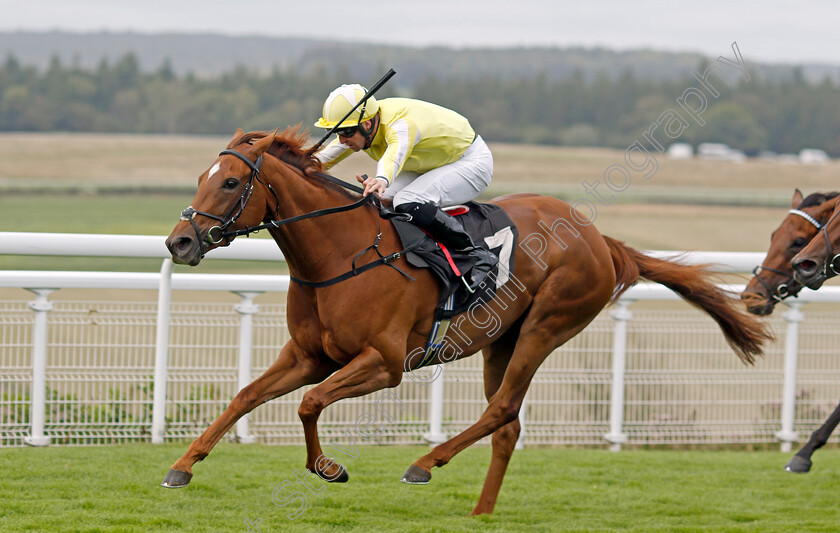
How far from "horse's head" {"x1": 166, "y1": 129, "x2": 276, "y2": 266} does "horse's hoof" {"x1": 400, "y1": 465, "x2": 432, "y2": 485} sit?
1200 millimetres

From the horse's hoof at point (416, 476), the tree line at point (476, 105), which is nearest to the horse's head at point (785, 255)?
the horse's hoof at point (416, 476)

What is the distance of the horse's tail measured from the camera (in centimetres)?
511

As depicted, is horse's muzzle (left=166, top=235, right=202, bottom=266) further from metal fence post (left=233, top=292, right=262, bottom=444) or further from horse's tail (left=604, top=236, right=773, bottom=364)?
horse's tail (left=604, top=236, right=773, bottom=364)

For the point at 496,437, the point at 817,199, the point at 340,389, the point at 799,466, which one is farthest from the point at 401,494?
the point at 817,199

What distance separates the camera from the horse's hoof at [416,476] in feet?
13.5

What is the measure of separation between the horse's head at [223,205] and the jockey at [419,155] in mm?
383

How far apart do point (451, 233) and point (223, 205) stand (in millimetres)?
998

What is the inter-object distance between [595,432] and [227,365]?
2.27 m

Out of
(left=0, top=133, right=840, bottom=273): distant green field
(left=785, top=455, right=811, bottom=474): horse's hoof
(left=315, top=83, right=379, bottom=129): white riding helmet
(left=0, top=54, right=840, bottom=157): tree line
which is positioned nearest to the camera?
(left=315, top=83, right=379, bottom=129): white riding helmet

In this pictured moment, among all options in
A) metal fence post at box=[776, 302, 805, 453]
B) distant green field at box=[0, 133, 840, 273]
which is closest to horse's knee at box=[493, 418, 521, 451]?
metal fence post at box=[776, 302, 805, 453]

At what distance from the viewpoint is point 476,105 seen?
234 ft

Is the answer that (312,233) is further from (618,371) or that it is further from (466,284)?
(618,371)

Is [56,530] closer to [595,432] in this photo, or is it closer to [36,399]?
[36,399]

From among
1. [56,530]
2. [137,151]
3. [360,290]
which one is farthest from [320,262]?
[137,151]
